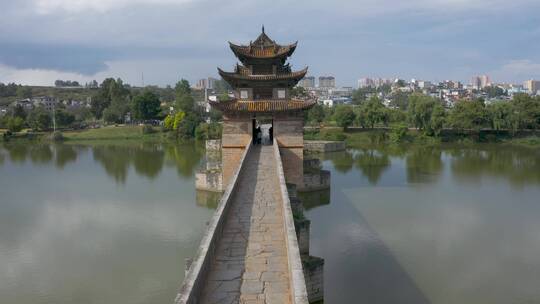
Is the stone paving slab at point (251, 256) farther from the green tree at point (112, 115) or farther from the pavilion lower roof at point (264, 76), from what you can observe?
the green tree at point (112, 115)

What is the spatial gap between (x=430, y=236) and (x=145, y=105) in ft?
189

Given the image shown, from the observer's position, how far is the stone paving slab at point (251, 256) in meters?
7.15

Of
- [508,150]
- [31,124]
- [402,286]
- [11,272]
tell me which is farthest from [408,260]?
[31,124]

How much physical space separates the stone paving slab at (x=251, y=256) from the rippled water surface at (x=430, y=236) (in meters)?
3.82

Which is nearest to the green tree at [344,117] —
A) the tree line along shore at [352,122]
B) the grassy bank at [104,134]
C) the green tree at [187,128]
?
the tree line along shore at [352,122]

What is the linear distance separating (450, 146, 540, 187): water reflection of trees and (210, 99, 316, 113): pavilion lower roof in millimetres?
14055

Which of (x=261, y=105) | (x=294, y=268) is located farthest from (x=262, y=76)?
(x=294, y=268)

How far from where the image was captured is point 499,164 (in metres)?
38.5

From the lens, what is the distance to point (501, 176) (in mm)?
32469

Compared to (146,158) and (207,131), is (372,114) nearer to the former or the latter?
(207,131)

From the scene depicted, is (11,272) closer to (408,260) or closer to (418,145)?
(408,260)

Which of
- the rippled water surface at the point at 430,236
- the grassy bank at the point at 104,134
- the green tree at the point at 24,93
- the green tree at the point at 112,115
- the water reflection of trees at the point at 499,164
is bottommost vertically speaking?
the rippled water surface at the point at 430,236

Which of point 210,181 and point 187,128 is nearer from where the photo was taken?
point 210,181

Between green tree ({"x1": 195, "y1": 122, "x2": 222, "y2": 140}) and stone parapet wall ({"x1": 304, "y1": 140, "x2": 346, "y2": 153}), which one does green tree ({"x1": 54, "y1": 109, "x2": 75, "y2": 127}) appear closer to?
green tree ({"x1": 195, "y1": 122, "x2": 222, "y2": 140})
